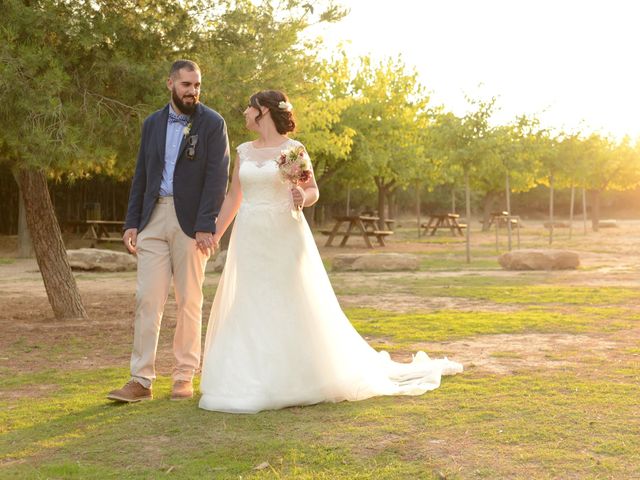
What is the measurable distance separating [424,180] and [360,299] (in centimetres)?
2875

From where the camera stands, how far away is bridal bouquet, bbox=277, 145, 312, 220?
598 cm

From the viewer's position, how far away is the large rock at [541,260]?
19.5 metres

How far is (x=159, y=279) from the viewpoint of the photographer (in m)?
6.04

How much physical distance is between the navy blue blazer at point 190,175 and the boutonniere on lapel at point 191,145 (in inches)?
0.8

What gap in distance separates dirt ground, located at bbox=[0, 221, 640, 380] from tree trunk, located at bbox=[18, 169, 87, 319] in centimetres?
27

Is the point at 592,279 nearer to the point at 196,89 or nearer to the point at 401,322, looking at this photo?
the point at 401,322

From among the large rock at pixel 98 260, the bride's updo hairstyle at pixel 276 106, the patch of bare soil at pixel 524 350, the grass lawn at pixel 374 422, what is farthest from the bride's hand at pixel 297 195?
the large rock at pixel 98 260

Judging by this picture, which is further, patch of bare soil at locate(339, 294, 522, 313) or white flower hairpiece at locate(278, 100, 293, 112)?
patch of bare soil at locate(339, 294, 522, 313)

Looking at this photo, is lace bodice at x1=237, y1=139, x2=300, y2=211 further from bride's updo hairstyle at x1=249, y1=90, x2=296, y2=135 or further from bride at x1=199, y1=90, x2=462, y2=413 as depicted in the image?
bride's updo hairstyle at x1=249, y1=90, x2=296, y2=135

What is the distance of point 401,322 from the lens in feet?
35.0

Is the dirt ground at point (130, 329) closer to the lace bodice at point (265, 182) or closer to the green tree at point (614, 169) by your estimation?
the lace bodice at point (265, 182)

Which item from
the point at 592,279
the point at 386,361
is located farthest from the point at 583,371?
the point at 592,279

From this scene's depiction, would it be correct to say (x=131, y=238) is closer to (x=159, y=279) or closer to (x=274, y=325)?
(x=159, y=279)

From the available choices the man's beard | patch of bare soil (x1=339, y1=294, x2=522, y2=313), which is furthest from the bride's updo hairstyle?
patch of bare soil (x1=339, y1=294, x2=522, y2=313)
